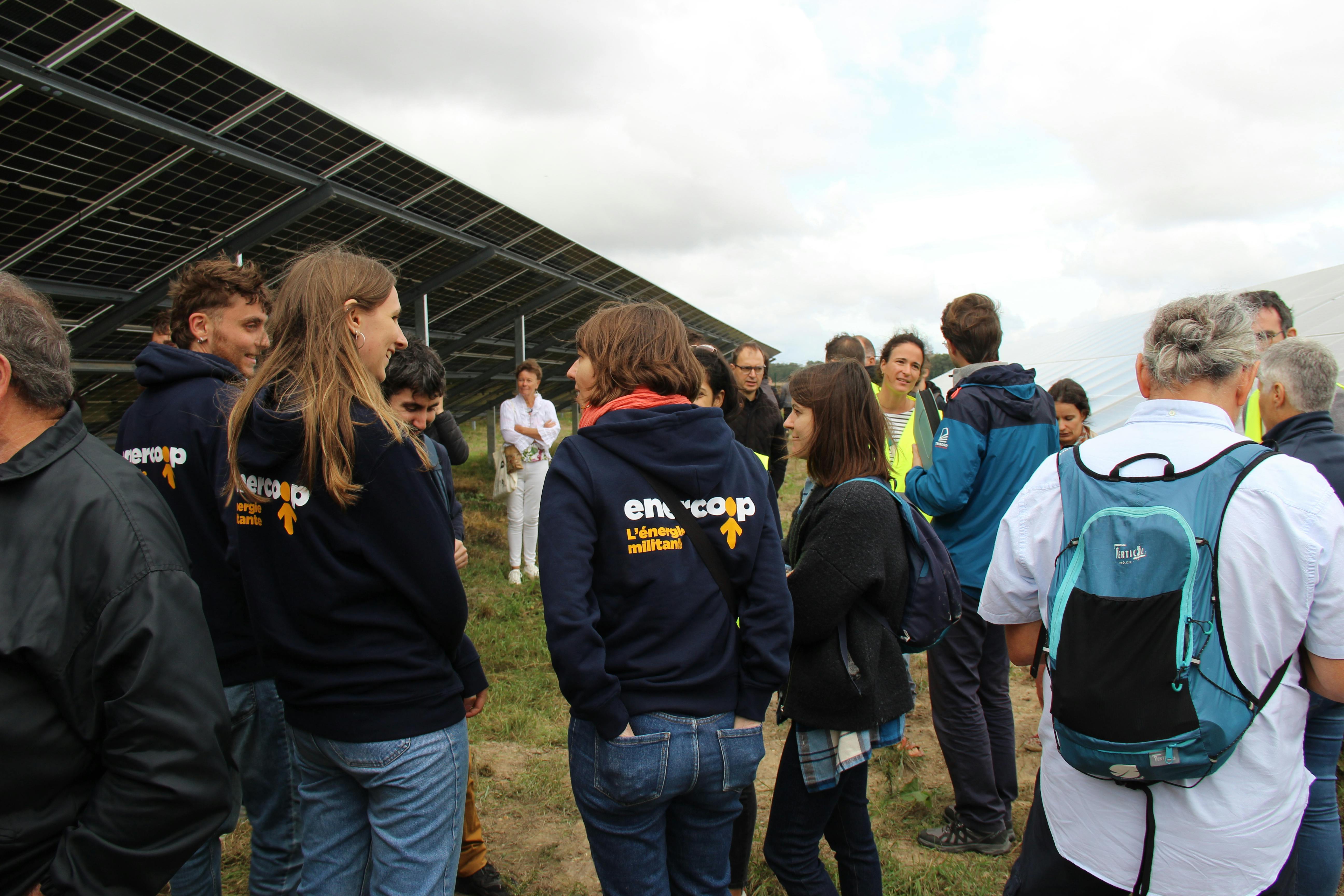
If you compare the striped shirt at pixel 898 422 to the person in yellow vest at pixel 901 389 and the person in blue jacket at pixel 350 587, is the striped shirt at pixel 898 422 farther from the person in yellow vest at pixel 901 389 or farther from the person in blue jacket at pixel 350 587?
the person in blue jacket at pixel 350 587

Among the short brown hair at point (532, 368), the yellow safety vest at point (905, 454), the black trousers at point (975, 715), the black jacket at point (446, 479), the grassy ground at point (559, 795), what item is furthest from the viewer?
the short brown hair at point (532, 368)

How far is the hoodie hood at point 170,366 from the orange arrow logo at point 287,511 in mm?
866

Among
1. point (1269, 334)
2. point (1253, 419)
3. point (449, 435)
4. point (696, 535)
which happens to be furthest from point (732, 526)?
point (1253, 419)

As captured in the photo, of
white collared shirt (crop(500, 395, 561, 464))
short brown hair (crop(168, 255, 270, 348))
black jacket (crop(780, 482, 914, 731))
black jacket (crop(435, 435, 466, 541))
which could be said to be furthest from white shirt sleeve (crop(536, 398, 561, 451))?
black jacket (crop(780, 482, 914, 731))

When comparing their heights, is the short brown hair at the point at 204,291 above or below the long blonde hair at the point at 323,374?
above

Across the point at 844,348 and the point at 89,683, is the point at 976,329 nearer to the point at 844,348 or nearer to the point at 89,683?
the point at 844,348

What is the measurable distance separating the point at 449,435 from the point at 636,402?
2.92 m

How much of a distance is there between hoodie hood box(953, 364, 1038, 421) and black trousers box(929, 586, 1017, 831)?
793 millimetres

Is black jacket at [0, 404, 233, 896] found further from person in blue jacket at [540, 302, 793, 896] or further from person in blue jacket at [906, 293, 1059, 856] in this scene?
person in blue jacket at [906, 293, 1059, 856]

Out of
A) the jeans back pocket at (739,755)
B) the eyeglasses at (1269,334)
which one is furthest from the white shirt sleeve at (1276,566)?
the eyeglasses at (1269,334)

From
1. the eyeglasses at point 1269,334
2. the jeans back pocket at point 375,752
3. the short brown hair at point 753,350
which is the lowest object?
the jeans back pocket at point 375,752

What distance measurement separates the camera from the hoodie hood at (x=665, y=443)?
198 cm

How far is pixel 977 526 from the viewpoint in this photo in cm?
348

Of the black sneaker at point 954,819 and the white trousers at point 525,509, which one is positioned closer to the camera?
the black sneaker at point 954,819
